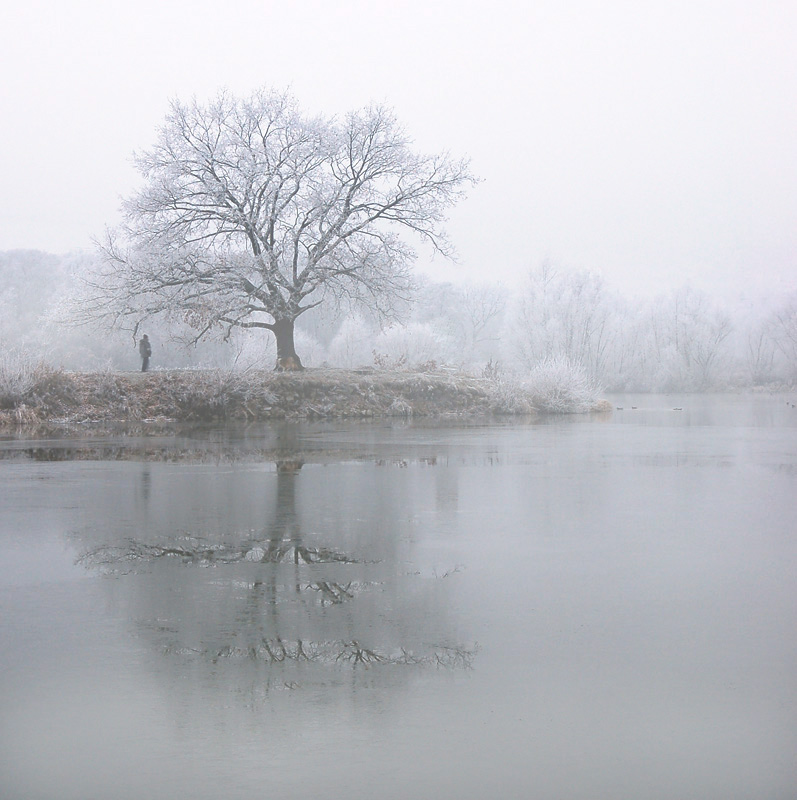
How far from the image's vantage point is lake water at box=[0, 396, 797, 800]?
3619 mm

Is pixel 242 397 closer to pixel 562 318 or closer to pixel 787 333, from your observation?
pixel 562 318

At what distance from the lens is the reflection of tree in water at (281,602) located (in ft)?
16.1

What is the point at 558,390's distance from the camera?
33.3m

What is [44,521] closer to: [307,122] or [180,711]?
[180,711]

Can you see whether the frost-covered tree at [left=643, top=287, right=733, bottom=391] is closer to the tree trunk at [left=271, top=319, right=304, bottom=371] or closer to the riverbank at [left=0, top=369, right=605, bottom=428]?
the riverbank at [left=0, top=369, right=605, bottom=428]

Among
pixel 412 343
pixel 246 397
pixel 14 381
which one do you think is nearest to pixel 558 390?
pixel 246 397

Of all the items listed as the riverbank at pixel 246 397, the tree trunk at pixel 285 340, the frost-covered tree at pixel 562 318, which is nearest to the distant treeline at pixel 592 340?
the frost-covered tree at pixel 562 318

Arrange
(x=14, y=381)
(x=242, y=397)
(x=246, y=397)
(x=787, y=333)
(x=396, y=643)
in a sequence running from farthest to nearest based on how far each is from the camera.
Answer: (x=787, y=333) < (x=242, y=397) < (x=246, y=397) < (x=14, y=381) < (x=396, y=643)

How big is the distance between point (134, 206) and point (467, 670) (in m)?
29.2

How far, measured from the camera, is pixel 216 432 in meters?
21.2

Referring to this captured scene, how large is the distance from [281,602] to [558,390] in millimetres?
28339

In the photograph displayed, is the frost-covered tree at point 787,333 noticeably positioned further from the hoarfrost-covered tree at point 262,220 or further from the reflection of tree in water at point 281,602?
the reflection of tree in water at point 281,602

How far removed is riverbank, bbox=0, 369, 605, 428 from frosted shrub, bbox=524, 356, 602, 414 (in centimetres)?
95

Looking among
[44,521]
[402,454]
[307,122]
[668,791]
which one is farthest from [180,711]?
[307,122]
